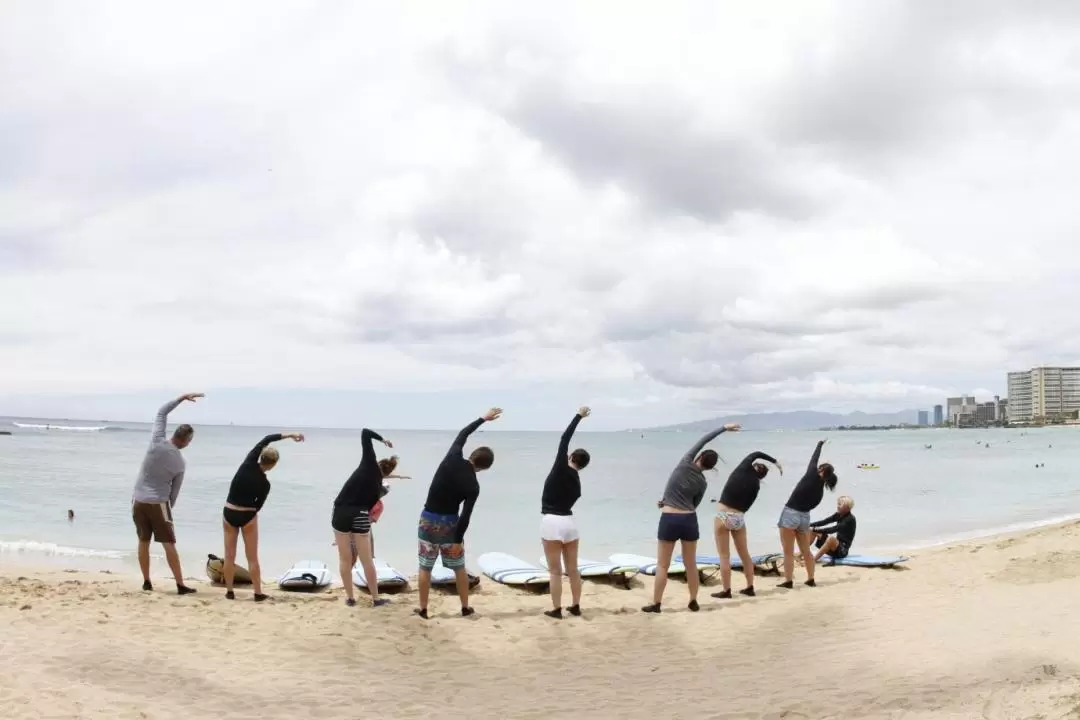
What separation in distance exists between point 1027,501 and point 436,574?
27.2m

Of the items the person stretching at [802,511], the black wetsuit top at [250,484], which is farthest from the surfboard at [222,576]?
the person stretching at [802,511]

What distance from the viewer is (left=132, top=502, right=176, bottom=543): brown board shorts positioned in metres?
7.99

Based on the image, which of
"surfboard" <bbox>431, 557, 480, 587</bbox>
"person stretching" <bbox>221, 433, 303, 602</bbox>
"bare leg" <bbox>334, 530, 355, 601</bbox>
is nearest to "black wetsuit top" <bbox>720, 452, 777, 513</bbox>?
"surfboard" <bbox>431, 557, 480, 587</bbox>

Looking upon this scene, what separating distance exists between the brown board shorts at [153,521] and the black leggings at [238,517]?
25.7 inches

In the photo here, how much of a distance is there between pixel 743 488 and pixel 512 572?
355cm

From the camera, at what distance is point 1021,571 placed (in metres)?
10.1

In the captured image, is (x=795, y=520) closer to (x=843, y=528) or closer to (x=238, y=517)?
(x=843, y=528)

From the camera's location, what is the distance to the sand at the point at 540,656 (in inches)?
201

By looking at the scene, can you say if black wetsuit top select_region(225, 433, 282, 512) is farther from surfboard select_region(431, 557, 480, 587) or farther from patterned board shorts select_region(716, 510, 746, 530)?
patterned board shorts select_region(716, 510, 746, 530)

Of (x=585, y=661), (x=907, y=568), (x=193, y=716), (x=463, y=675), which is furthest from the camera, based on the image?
(x=907, y=568)

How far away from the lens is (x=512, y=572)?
401 inches

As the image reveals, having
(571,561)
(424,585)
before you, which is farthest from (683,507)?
(424,585)

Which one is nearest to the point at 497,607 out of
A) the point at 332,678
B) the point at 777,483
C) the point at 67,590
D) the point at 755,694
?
the point at 332,678

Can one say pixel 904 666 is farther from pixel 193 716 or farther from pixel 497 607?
pixel 193 716
